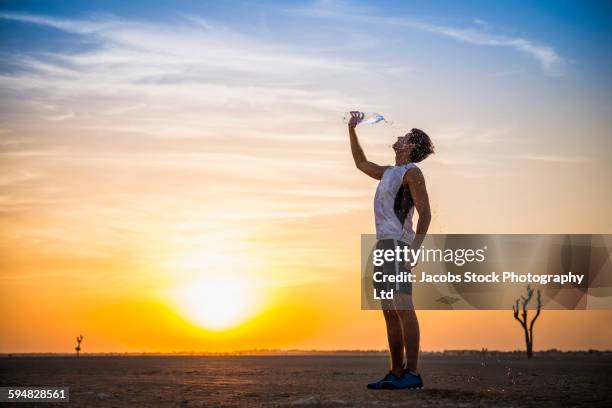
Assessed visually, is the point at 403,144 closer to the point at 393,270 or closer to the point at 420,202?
the point at 420,202

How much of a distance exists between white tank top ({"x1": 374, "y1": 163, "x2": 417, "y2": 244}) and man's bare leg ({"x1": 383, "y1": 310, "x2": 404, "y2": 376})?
73cm

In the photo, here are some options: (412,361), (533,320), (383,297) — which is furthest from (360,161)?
(533,320)

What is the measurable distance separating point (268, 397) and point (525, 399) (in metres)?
2.33

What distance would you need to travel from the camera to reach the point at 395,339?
8.23 m

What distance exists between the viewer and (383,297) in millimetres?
8172

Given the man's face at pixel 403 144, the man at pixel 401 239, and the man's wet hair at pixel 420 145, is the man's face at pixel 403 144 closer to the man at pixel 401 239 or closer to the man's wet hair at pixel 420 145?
the man's wet hair at pixel 420 145

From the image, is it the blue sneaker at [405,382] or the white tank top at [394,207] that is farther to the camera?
the white tank top at [394,207]

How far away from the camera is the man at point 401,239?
8.09 meters

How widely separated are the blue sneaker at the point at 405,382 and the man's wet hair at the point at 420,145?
6.97 ft

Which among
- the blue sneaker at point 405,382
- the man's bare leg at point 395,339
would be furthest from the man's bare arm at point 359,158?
the blue sneaker at point 405,382

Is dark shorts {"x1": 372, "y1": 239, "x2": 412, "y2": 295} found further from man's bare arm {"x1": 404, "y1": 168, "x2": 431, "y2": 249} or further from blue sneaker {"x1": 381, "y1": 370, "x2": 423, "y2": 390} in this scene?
blue sneaker {"x1": 381, "y1": 370, "x2": 423, "y2": 390}

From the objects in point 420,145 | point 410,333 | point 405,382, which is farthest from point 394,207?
point 405,382

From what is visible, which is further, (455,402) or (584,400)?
(584,400)

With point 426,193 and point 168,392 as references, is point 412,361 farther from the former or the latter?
point 168,392
